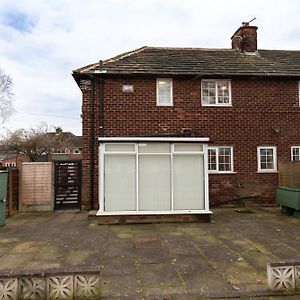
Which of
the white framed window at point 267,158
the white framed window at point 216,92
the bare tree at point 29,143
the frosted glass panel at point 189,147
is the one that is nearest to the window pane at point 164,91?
the white framed window at point 216,92

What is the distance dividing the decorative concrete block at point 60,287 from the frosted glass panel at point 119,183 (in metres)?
5.18

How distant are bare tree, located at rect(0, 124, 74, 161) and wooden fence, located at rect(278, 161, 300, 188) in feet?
110

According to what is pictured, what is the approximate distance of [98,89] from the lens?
39.9 feet

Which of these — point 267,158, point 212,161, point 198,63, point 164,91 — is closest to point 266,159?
point 267,158

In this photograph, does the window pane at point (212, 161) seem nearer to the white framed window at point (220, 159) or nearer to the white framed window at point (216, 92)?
the white framed window at point (220, 159)

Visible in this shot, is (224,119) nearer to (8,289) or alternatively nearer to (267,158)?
(267,158)

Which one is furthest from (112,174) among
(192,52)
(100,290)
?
(192,52)

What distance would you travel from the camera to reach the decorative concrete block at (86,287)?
4102 mm

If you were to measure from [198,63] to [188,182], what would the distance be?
6.13 metres

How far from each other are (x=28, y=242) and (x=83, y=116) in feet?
19.9

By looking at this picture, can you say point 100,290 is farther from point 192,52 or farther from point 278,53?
point 278,53

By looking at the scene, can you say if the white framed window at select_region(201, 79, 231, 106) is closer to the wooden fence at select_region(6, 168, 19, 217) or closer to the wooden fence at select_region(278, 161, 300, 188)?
the wooden fence at select_region(278, 161, 300, 188)

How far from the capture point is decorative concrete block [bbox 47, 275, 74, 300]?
4.08 metres

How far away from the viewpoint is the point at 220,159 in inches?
488
